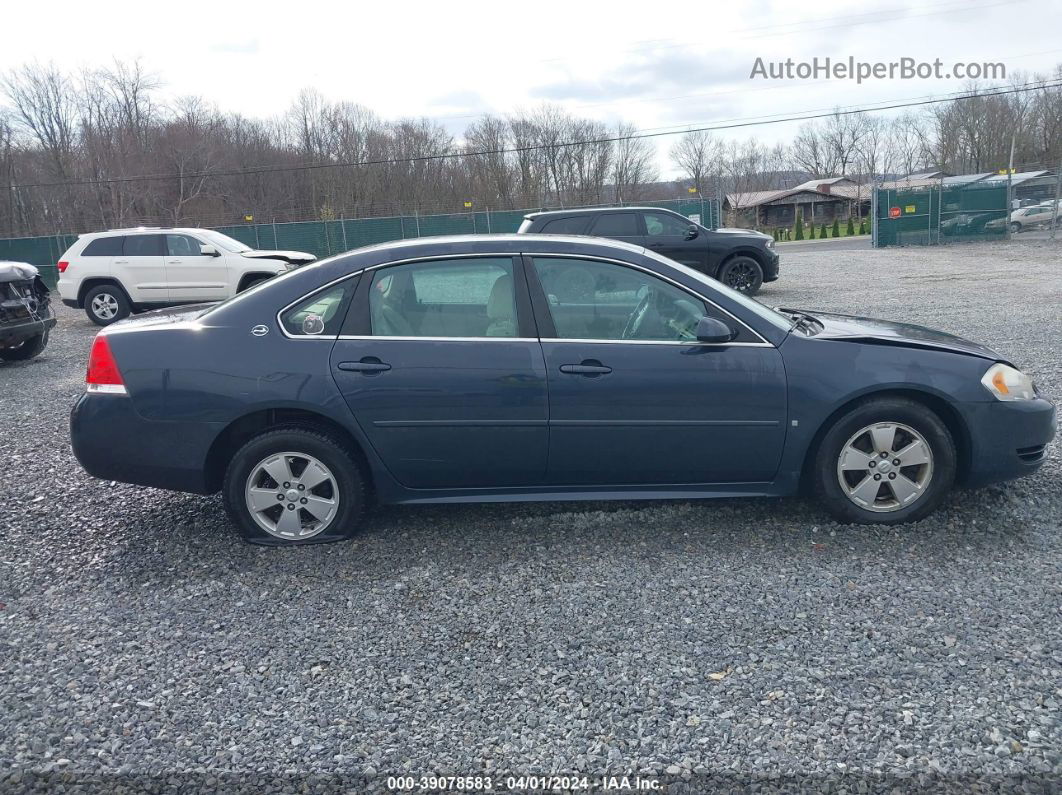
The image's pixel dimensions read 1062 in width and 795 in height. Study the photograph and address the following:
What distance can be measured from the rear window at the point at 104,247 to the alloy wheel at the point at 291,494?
13128 mm

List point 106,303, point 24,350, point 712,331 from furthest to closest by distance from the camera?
point 106,303 → point 24,350 → point 712,331

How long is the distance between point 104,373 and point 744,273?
1287 cm

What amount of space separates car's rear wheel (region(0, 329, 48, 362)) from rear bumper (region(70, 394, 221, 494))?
7.99 meters

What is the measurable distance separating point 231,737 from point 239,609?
96 cm

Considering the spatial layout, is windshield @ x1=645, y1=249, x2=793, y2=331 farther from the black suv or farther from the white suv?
the white suv

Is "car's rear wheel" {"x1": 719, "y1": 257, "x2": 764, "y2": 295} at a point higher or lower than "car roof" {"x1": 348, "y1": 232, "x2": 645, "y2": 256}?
lower

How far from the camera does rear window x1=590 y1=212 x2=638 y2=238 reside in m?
14.7

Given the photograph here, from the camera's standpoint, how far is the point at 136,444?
4.24 meters

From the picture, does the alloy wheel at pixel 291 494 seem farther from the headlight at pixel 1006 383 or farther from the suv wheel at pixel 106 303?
the suv wheel at pixel 106 303

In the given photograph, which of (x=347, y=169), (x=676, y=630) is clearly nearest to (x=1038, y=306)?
(x=676, y=630)

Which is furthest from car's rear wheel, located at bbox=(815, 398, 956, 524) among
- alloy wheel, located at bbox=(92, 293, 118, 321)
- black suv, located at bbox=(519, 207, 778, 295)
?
alloy wheel, located at bbox=(92, 293, 118, 321)

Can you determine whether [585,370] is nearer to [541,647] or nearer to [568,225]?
[541,647]

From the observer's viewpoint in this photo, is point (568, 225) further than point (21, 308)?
Yes

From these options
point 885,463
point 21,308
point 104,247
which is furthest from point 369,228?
point 885,463
